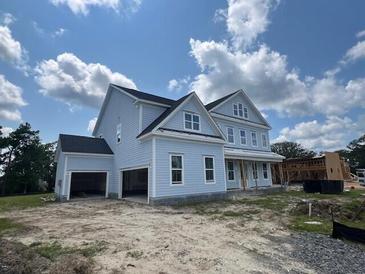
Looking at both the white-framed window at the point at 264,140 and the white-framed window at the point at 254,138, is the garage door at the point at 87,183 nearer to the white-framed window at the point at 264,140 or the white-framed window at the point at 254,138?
the white-framed window at the point at 254,138

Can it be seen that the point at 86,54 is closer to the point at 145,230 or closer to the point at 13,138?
the point at 145,230

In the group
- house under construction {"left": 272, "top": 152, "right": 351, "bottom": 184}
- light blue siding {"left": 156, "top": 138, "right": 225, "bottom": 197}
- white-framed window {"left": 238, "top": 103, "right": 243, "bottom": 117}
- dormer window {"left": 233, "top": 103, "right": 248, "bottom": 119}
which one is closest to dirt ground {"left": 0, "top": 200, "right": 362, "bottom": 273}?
light blue siding {"left": 156, "top": 138, "right": 225, "bottom": 197}

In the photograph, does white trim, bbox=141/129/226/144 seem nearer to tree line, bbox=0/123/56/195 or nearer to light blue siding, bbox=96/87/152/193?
light blue siding, bbox=96/87/152/193

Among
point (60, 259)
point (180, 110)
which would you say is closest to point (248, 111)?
point (180, 110)

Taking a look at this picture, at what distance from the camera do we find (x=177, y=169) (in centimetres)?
1335

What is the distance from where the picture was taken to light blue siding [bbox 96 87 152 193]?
46.2 feet

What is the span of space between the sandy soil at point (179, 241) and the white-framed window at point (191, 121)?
730cm

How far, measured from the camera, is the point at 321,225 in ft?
24.4

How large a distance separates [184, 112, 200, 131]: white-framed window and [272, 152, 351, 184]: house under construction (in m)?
11.8

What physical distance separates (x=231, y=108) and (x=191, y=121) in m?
7.77

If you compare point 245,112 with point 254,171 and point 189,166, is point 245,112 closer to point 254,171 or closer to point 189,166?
point 254,171

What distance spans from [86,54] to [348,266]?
17336 mm

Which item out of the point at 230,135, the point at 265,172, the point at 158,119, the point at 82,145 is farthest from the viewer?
the point at 265,172

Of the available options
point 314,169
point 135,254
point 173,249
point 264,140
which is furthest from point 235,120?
point 135,254
